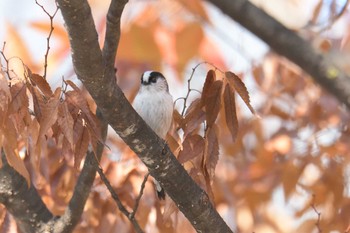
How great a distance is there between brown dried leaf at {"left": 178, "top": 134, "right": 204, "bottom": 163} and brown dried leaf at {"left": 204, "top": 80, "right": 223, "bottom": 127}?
0.05 meters

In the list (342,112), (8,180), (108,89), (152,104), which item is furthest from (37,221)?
(342,112)

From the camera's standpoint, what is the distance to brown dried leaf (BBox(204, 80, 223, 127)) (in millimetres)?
1623

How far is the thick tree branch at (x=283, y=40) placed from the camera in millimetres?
2258

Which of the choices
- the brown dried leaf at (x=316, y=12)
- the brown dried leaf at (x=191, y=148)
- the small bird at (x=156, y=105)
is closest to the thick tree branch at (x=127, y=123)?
the brown dried leaf at (x=191, y=148)

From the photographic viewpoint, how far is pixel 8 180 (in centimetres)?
199

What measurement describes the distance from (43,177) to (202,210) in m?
0.66

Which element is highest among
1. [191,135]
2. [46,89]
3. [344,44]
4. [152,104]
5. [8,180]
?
[344,44]

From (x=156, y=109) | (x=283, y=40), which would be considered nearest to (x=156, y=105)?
(x=156, y=109)

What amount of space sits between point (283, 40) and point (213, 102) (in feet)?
2.42

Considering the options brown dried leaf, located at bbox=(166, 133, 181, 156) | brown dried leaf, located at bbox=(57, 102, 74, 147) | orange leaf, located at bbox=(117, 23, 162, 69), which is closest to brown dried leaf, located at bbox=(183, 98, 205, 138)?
brown dried leaf, located at bbox=(166, 133, 181, 156)

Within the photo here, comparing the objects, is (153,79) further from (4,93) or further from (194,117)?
(4,93)

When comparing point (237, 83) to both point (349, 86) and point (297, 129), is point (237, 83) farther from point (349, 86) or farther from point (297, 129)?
point (297, 129)

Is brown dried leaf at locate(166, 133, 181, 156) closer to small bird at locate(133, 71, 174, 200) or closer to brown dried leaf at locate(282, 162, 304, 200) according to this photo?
small bird at locate(133, 71, 174, 200)

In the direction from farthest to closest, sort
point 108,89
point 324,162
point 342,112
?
point 342,112 < point 324,162 < point 108,89
